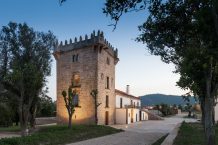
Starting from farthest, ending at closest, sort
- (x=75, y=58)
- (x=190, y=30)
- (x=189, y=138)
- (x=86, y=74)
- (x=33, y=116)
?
(x=75, y=58), (x=86, y=74), (x=33, y=116), (x=189, y=138), (x=190, y=30)

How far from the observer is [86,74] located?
44.3 meters

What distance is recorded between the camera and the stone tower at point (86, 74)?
4344 centimetres

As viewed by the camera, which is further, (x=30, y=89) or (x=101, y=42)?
(x=101, y=42)

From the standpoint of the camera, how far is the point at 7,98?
36.7m

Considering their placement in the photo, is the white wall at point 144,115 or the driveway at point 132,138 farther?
the white wall at point 144,115

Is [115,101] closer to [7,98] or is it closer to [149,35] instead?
[7,98]

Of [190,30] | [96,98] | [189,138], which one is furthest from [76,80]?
[190,30]

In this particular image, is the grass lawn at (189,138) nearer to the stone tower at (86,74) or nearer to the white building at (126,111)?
the stone tower at (86,74)

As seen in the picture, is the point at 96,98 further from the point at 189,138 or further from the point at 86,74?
the point at 189,138

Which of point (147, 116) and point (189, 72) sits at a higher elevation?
point (189, 72)

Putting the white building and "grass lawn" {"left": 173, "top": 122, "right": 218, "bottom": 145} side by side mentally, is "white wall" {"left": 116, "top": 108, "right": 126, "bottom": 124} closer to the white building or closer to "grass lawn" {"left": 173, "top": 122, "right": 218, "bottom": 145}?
the white building

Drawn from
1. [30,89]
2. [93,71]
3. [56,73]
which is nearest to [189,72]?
[30,89]

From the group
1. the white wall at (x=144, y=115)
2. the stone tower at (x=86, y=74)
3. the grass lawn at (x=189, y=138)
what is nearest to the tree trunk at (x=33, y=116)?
the stone tower at (x=86, y=74)

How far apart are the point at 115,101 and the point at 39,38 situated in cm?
1879
